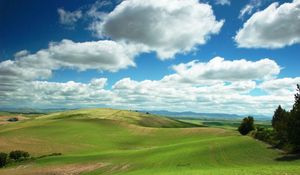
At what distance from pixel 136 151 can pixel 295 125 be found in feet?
148

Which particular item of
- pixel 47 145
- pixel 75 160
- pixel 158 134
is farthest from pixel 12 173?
pixel 158 134

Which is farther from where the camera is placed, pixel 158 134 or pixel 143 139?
pixel 158 134

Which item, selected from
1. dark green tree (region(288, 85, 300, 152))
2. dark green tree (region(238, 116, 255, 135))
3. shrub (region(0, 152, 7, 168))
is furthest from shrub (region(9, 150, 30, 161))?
dark green tree (region(288, 85, 300, 152))

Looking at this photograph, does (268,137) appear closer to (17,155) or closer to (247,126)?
(247,126)

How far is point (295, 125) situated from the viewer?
166 ft

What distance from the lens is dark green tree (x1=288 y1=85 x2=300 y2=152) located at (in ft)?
165

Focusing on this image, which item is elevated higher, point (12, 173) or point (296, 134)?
point (296, 134)

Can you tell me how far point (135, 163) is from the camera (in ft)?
214

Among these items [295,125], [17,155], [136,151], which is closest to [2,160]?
[17,155]

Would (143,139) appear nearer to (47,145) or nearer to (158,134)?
(158,134)

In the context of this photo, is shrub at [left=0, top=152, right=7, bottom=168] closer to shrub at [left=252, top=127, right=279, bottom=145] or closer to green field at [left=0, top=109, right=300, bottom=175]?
green field at [left=0, top=109, right=300, bottom=175]

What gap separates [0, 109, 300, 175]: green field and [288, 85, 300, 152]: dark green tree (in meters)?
3.10

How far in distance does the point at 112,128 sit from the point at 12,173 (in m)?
97.8

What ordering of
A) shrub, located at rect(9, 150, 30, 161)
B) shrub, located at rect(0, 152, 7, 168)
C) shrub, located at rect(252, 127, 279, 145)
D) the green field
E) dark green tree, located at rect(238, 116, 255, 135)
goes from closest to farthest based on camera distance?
the green field
shrub, located at rect(252, 127, 279, 145)
shrub, located at rect(0, 152, 7, 168)
shrub, located at rect(9, 150, 30, 161)
dark green tree, located at rect(238, 116, 255, 135)
